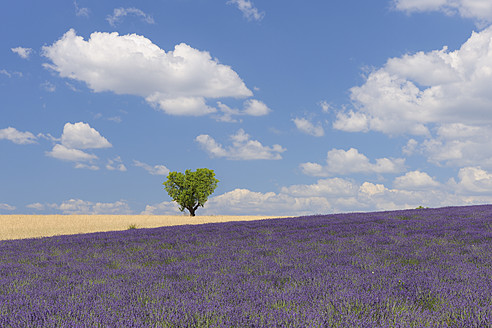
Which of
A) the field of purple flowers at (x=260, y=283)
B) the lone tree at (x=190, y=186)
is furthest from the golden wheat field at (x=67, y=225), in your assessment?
the field of purple flowers at (x=260, y=283)

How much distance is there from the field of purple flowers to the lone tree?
3109cm

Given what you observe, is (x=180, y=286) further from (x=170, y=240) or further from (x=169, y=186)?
(x=169, y=186)

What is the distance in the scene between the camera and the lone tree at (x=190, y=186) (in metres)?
42.3

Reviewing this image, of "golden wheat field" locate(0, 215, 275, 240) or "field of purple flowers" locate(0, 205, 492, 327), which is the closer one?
"field of purple flowers" locate(0, 205, 492, 327)

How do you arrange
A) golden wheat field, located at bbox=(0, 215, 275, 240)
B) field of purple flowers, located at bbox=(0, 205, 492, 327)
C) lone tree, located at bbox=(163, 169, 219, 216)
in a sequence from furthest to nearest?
lone tree, located at bbox=(163, 169, 219, 216) < golden wheat field, located at bbox=(0, 215, 275, 240) < field of purple flowers, located at bbox=(0, 205, 492, 327)

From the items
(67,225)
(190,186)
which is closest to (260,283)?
(67,225)

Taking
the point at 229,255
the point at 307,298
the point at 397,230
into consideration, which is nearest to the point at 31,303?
the point at 307,298

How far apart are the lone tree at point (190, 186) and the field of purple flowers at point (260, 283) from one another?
31.1m

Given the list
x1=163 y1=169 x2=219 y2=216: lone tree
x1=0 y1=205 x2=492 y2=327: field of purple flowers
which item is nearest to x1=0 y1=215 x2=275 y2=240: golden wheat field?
x1=163 y1=169 x2=219 y2=216: lone tree

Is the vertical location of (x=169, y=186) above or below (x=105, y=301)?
above

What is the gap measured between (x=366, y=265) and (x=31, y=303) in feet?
17.4

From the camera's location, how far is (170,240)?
37.8ft

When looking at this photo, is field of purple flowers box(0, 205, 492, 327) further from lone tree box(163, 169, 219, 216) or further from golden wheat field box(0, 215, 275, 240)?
lone tree box(163, 169, 219, 216)

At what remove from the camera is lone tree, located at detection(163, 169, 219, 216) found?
42.3 meters
